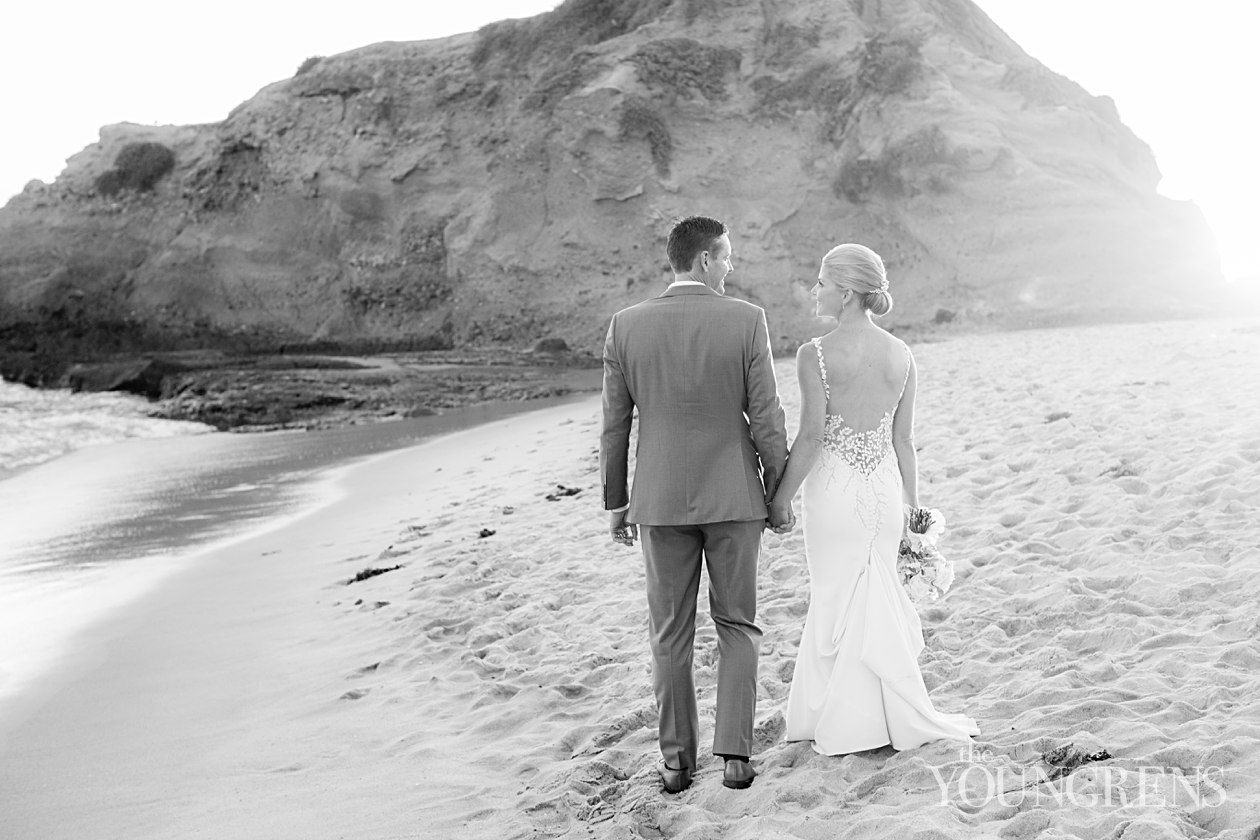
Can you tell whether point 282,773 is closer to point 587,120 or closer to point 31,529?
point 31,529

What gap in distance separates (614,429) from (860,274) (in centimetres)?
89

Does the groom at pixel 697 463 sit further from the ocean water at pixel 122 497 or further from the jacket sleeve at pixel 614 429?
the ocean water at pixel 122 497

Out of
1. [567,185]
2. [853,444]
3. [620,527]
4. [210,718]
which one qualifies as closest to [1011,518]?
[853,444]

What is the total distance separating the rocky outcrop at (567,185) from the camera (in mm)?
28688

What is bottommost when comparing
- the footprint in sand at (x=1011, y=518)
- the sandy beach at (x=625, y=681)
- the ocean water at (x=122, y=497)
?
the ocean water at (x=122, y=497)

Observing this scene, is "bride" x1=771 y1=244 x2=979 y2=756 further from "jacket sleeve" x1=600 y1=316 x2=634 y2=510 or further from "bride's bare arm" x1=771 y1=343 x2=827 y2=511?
"jacket sleeve" x1=600 y1=316 x2=634 y2=510

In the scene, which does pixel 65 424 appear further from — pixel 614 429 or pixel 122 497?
pixel 614 429

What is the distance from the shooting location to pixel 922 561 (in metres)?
3.28

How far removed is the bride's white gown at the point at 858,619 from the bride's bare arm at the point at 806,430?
0.12 feet

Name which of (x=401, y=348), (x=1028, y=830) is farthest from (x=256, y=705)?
(x=401, y=348)

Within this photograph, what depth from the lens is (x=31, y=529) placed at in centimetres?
885

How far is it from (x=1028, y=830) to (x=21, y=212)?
3818cm

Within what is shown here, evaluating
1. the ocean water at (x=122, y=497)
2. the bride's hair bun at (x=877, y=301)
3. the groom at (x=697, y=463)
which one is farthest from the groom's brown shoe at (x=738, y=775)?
the ocean water at (x=122, y=497)

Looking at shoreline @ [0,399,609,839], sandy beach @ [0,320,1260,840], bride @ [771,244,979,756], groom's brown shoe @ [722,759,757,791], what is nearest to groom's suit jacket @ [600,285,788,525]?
bride @ [771,244,979,756]
